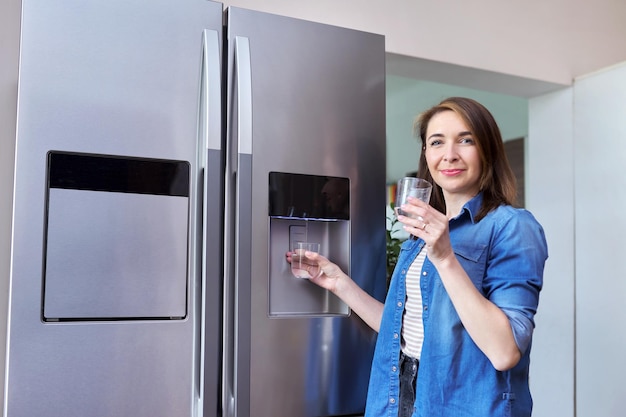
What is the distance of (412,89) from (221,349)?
4.92 metres

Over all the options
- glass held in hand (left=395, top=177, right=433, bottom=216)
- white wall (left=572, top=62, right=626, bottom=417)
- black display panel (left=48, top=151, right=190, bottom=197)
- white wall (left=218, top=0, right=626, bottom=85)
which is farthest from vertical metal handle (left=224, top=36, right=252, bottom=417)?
white wall (left=572, top=62, right=626, bottom=417)

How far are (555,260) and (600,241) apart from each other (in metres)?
0.22

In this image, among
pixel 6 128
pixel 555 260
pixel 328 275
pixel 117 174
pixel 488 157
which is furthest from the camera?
pixel 555 260

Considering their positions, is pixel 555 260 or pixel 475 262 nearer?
pixel 475 262

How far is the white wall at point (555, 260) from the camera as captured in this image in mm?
2543

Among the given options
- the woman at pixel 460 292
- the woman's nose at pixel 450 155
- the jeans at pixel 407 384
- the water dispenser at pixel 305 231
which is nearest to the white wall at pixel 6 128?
the water dispenser at pixel 305 231

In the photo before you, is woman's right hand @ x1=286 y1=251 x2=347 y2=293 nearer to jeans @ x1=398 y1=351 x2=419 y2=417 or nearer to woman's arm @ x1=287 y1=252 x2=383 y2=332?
woman's arm @ x1=287 y1=252 x2=383 y2=332

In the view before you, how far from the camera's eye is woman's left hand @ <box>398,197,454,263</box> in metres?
1.19

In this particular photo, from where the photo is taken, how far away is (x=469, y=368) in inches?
51.6

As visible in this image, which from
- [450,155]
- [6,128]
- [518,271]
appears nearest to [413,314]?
[518,271]

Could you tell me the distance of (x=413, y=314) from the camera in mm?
1427

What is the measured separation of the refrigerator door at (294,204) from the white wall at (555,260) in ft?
4.28

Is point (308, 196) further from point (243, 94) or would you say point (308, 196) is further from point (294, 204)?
point (243, 94)

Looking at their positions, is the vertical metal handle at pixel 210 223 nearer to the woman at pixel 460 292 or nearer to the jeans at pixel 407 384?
the woman at pixel 460 292
